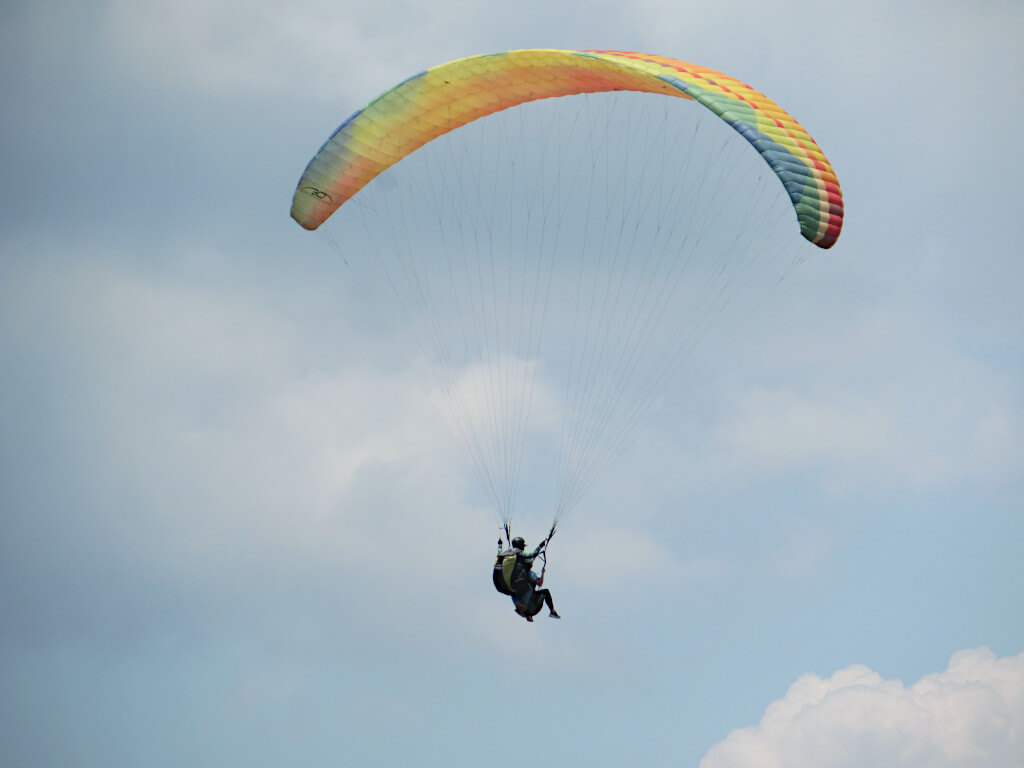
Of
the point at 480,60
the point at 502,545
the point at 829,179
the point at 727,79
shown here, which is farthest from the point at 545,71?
the point at 502,545

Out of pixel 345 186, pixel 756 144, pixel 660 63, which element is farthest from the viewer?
pixel 345 186

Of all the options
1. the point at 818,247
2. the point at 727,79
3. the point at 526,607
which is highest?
the point at 727,79

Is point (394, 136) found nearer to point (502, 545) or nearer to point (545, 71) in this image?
point (545, 71)

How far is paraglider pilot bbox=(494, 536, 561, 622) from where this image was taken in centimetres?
3484

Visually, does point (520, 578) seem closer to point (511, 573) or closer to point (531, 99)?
point (511, 573)

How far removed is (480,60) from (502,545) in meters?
9.27

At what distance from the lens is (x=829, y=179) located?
34.1 m

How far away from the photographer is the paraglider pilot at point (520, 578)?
34.8m

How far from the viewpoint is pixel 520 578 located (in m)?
35.0

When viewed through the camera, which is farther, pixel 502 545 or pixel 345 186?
pixel 345 186

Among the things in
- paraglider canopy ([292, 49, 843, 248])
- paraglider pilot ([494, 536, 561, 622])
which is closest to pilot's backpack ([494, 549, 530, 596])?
paraglider pilot ([494, 536, 561, 622])

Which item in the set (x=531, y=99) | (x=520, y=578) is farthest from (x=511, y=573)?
(x=531, y=99)

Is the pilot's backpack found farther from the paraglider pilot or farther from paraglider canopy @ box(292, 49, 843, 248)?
paraglider canopy @ box(292, 49, 843, 248)

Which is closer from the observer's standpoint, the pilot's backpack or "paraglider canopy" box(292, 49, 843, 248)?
"paraglider canopy" box(292, 49, 843, 248)
